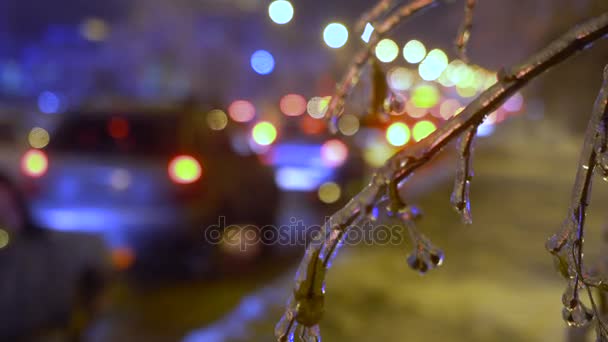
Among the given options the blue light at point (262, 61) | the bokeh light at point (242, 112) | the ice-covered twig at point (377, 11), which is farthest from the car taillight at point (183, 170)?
the blue light at point (262, 61)

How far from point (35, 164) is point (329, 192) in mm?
6379

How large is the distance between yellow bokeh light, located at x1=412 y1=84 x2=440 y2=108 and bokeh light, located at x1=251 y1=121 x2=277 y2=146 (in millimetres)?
15409

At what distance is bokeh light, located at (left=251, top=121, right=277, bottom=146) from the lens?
14594 mm

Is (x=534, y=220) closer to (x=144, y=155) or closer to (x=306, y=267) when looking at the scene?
(x=144, y=155)

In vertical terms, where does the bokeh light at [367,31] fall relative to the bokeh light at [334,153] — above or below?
below

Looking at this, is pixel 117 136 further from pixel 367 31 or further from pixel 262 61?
pixel 262 61

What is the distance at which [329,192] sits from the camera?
1278cm

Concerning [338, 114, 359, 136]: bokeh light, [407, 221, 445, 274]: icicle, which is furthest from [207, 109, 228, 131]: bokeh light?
[407, 221, 445, 274]: icicle

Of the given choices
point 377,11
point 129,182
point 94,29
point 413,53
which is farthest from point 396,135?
point 94,29

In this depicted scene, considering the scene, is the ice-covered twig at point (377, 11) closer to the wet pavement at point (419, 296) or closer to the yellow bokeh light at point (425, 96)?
the wet pavement at point (419, 296)

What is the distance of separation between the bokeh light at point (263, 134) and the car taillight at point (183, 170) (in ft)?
23.7

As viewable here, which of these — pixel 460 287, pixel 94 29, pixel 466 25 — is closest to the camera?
pixel 466 25

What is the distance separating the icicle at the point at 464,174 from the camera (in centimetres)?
172

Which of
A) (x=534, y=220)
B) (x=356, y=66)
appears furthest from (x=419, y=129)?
(x=356, y=66)
